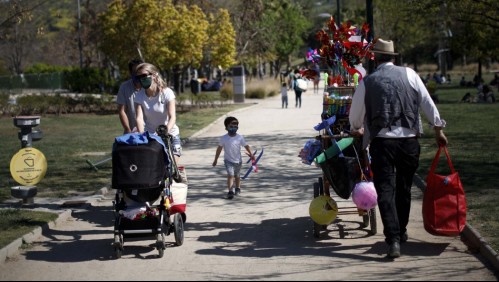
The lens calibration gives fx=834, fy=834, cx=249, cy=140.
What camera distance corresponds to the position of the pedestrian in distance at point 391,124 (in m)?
8.35

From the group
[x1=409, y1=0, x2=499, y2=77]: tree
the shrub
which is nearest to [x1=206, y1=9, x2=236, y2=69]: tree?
the shrub

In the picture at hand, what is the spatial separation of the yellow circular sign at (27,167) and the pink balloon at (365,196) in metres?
5.25

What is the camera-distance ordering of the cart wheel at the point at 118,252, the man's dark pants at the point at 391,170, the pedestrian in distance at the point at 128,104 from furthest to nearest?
the pedestrian in distance at the point at 128,104, the cart wheel at the point at 118,252, the man's dark pants at the point at 391,170

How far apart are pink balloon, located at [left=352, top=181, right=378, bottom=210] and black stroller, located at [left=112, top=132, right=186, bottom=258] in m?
1.96

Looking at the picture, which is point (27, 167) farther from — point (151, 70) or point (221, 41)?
point (221, 41)

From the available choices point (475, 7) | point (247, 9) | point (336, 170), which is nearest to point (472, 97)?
point (475, 7)

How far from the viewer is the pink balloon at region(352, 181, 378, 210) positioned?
8789mm

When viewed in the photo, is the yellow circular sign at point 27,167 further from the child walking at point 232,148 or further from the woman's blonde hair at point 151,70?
the woman's blonde hair at point 151,70

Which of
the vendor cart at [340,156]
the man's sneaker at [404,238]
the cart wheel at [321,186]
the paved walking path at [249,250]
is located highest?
the vendor cart at [340,156]

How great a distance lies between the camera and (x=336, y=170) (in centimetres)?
905

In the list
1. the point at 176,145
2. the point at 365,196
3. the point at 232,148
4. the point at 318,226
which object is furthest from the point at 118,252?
the point at 232,148

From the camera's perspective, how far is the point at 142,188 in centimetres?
876

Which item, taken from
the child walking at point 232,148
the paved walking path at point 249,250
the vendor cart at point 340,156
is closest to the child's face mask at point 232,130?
the child walking at point 232,148

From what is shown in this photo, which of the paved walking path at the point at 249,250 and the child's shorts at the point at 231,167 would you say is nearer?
the paved walking path at the point at 249,250
